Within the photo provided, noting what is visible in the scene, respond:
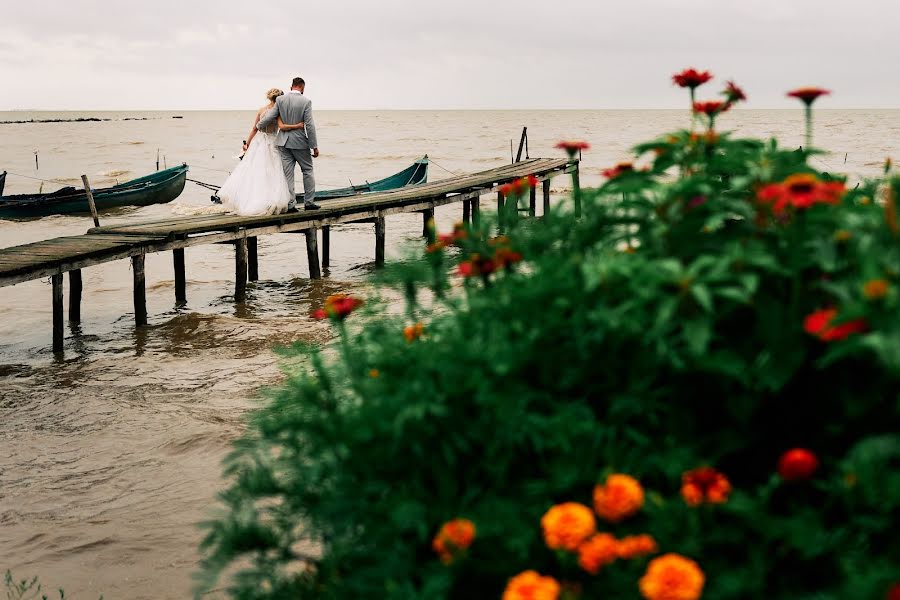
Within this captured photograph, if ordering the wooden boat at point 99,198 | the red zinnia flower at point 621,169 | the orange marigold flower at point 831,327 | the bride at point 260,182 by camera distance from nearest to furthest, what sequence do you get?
the orange marigold flower at point 831,327 → the red zinnia flower at point 621,169 → the bride at point 260,182 → the wooden boat at point 99,198

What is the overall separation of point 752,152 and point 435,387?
1.23 m

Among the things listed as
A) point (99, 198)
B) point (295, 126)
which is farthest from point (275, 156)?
point (99, 198)

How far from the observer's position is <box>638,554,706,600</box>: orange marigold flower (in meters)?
1.50

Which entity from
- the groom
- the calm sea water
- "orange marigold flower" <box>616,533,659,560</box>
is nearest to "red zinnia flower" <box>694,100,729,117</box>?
the calm sea water

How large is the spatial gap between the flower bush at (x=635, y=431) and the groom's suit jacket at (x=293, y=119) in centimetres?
984

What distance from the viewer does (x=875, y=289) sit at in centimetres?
152

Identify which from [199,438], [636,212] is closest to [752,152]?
[636,212]

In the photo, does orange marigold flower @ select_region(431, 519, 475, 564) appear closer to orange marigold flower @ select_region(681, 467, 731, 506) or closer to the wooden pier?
orange marigold flower @ select_region(681, 467, 731, 506)

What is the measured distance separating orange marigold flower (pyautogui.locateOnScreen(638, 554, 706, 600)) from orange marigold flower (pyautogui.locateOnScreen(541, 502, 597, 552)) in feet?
0.52

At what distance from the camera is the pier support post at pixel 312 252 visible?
13.4 m

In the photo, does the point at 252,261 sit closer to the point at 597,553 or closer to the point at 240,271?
the point at 240,271

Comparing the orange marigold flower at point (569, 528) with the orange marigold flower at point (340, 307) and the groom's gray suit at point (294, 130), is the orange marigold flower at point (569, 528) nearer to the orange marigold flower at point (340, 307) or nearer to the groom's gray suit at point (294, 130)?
the orange marigold flower at point (340, 307)

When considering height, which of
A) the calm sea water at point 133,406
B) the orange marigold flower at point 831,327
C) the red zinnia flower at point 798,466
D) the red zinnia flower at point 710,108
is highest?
the red zinnia flower at point 710,108

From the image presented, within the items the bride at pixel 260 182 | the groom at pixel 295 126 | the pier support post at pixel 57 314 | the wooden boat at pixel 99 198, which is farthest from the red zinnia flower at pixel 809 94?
the wooden boat at pixel 99 198
